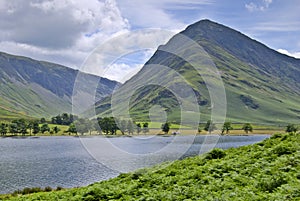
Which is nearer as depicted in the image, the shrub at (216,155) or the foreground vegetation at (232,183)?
the foreground vegetation at (232,183)

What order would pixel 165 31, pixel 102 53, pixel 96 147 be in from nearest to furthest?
pixel 102 53 → pixel 165 31 → pixel 96 147

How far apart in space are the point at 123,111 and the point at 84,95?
380 centimetres

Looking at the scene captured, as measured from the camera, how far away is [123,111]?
3166 cm

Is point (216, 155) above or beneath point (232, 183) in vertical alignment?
above

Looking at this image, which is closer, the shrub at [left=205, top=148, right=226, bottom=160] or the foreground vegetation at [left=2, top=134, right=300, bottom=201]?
the foreground vegetation at [left=2, top=134, right=300, bottom=201]

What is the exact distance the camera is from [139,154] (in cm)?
10281

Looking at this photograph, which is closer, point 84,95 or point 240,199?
point 240,199

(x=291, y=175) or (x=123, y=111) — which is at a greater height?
(x=123, y=111)

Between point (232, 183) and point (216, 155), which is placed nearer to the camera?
point (232, 183)

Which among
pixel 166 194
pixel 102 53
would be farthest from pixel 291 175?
pixel 102 53

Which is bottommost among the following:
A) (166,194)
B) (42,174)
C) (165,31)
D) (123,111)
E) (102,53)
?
(42,174)

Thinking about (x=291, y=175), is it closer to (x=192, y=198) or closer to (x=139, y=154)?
(x=192, y=198)

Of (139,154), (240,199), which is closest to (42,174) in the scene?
(139,154)

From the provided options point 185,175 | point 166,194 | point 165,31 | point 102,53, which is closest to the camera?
point 166,194
